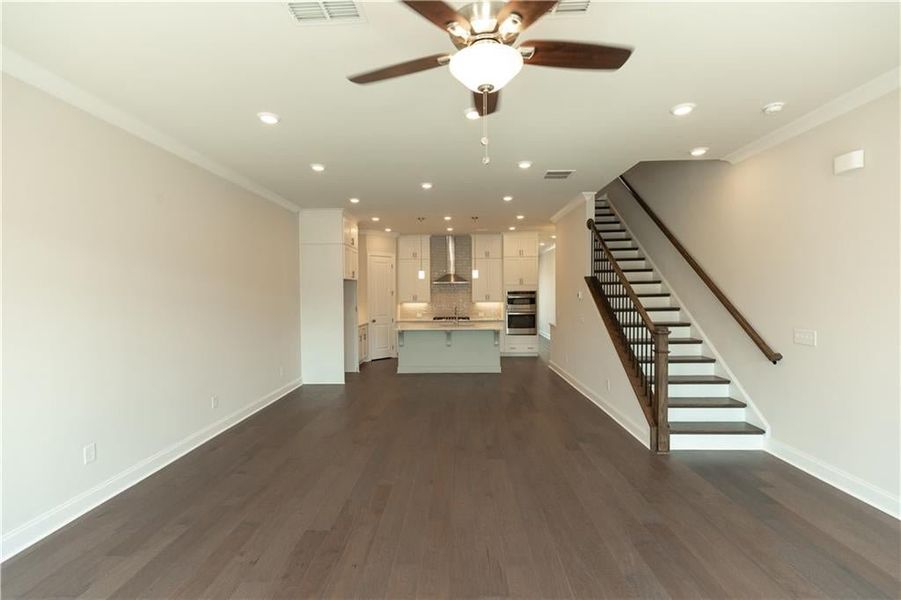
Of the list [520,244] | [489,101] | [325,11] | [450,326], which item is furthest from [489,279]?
[325,11]

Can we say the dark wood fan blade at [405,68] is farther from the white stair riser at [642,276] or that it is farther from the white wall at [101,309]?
the white stair riser at [642,276]

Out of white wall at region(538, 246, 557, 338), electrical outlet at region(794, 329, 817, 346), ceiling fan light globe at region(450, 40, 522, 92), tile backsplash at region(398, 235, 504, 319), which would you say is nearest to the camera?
ceiling fan light globe at region(450, 40, 522, 92)

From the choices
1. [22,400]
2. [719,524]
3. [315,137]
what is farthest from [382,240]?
[719,524]

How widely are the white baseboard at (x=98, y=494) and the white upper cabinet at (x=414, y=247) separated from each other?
5.73 metres

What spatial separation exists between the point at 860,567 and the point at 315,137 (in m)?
4.62

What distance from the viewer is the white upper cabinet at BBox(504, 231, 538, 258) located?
946cm

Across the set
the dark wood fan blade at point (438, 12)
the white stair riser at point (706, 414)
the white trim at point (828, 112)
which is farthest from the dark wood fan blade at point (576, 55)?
the white stair riser at point (706, 414)

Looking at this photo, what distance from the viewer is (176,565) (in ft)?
A: 7.38

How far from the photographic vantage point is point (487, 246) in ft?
31.4

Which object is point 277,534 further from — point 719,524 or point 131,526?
point 719,524

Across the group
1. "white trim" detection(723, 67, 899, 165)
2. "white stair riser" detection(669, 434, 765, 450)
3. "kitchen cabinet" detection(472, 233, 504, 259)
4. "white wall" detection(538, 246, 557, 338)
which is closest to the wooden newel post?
"white stair riser" detection(669, 434, 765, 450)

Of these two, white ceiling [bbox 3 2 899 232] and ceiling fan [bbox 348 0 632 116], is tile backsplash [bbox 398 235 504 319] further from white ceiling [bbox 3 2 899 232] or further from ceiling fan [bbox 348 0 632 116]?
ceiling fan [bbox 348 0 632 116]

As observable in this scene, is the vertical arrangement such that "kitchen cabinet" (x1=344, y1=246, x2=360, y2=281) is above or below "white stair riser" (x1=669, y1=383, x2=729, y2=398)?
above

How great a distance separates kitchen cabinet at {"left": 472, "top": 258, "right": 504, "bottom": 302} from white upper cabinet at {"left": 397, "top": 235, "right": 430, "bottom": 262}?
3.95 feet
